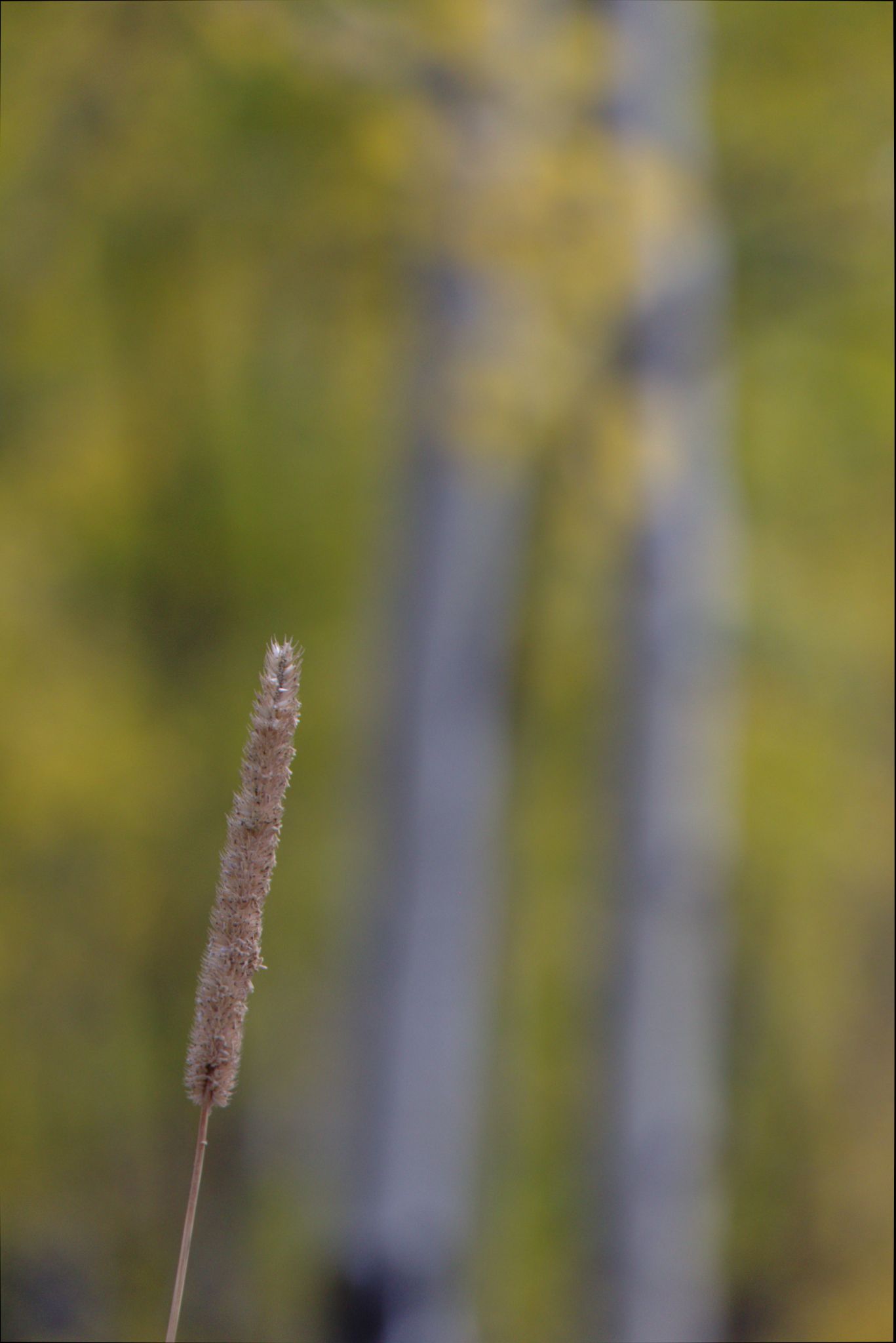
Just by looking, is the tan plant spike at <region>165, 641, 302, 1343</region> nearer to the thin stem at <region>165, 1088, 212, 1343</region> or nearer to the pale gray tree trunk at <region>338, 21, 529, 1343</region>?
the thin stem at <region>165, 1088, 212, 1343</region>

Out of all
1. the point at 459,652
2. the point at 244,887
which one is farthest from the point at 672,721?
the point at 244,887

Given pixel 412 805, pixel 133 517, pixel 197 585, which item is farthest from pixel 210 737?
pixel 412 805

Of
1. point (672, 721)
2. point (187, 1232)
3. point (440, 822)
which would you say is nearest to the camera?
point (187, 1232)

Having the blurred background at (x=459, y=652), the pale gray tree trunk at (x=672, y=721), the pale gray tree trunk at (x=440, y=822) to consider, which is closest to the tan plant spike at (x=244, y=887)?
the blurred background at (x=459, y=652)

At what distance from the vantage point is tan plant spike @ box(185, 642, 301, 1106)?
0.53m

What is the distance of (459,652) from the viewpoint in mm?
2100

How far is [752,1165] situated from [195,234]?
12.1 ft

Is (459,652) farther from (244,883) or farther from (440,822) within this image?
(244,883)

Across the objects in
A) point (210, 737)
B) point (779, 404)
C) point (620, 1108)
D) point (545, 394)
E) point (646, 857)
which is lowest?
point (620, 1108)

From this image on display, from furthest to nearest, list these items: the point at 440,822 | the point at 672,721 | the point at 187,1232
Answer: the point at 672,721 → the point at 440,822 → the point at 187,1232

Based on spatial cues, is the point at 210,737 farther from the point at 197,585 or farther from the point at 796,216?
the point at 796,216

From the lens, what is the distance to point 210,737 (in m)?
3.25

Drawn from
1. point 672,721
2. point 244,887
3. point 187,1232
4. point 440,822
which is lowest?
point 187,1232

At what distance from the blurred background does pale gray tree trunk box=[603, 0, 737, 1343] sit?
0.01m
